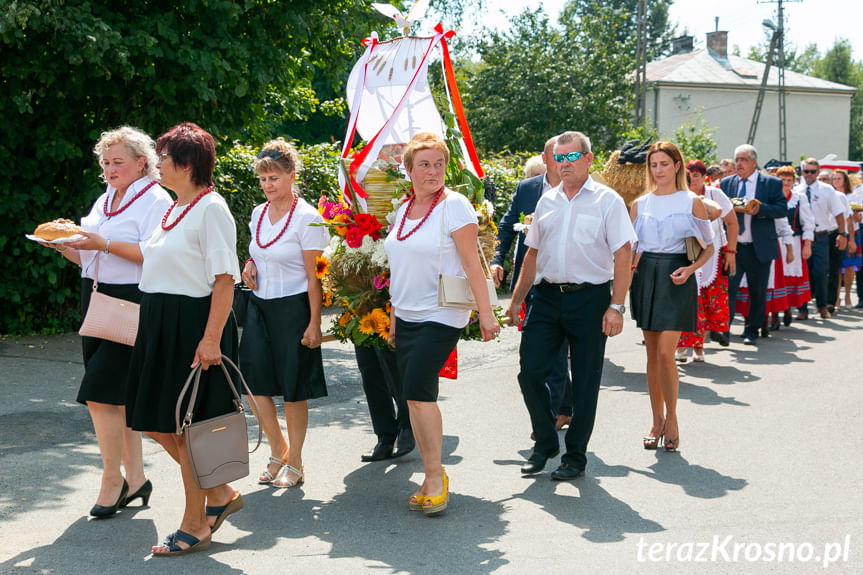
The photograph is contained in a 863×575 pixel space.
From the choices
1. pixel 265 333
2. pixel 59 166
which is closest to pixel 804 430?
pixel 265 333

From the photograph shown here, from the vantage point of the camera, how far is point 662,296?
660 centimetres

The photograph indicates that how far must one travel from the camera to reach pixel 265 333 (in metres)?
5.77

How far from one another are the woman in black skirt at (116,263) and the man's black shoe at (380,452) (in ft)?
5.34

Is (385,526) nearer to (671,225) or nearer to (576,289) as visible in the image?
(576,289)

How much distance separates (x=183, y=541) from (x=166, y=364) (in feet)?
2.66

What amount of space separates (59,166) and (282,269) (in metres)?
6.49

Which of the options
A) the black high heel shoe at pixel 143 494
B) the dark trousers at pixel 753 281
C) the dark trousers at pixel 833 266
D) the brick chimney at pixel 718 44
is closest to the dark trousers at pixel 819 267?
the dark trousers at pixel 833 266

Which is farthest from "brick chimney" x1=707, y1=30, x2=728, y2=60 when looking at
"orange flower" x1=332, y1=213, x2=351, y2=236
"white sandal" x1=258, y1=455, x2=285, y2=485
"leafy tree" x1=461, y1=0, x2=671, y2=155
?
"white sandal" x1=258, y1=455, x2=285, y2=485

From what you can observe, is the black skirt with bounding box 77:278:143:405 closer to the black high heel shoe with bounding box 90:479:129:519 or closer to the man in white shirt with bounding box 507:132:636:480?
the black high heel shoe with bounding box 90:479:129:519

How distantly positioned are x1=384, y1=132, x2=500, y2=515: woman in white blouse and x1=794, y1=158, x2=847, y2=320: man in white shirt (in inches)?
416

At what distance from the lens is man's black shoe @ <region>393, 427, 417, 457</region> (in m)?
6.39

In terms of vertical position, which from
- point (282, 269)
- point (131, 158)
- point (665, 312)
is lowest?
point (665, 312)

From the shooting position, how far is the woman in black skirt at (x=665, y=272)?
6.49 metres

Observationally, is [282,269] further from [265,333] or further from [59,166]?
[59,166]
